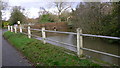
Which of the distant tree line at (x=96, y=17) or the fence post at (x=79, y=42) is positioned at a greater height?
the distant tree line at (x=96, y=17)

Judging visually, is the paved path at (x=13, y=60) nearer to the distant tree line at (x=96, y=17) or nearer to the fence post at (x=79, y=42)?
the fence post at (x=79, y=42)

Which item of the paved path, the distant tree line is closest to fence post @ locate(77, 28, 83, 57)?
the paved path

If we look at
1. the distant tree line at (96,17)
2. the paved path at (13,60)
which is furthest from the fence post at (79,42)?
the distant tree line at (96,17)

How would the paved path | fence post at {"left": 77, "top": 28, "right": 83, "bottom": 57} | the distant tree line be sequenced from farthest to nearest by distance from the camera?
the distant tree line
the paved path
fence post at {"left": 77, "top": 28, "right": 83, "bottom": 57}

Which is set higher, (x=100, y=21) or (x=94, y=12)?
(x=94, y=12)

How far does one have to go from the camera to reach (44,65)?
4.63m

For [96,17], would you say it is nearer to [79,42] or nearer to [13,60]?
[79,42]

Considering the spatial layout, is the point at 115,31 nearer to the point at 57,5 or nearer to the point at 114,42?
the point at 114,42

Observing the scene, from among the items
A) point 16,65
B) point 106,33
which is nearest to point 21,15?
point 106,33

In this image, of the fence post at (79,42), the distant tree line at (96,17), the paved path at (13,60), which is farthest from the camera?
the distant tree line at (96,17)

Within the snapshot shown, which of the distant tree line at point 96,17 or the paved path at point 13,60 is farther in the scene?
the distant tree line at point 96,17

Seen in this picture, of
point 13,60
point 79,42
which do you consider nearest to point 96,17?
point 79,42

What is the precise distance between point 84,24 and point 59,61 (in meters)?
15.7

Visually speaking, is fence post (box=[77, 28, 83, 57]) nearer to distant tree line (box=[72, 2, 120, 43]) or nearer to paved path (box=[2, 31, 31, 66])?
paved path (box=[2, 31, 31, 66])
